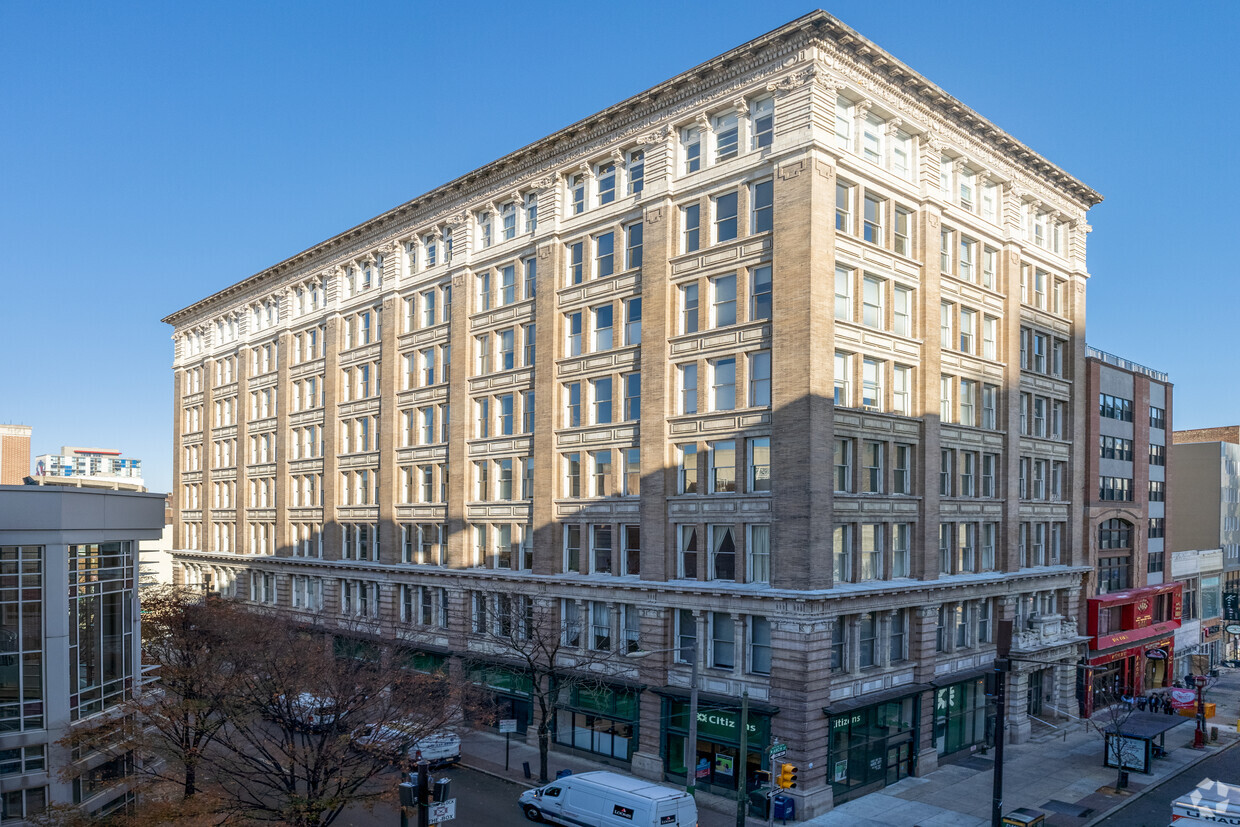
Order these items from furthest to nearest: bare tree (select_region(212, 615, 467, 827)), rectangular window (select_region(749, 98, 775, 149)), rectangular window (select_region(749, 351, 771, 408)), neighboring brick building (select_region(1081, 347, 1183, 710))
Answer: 1. neighboring brick building (select_region(1081, 347, 1183, 710))
2. rectangular window (select_region(749, 98, 775, 149))
3. rectangular window (select_region(749, 351, 771, 408))
4. bare tree (select_region(212, 615, 467, 827))

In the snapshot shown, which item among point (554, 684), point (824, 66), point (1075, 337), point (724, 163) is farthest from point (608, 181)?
point (1075, 337)

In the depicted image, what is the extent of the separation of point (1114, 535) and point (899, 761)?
25651 millimetres

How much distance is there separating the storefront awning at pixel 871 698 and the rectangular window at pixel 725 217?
18.5 m

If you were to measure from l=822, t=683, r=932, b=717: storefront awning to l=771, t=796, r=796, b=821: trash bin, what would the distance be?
A: 3274 millimetres

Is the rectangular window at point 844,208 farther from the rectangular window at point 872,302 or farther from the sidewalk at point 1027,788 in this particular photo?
the sidewalk at point 1027,788

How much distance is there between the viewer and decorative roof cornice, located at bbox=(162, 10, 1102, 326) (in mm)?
34781

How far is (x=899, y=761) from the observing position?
37.0 m

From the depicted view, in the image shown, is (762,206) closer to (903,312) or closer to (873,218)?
(873,218)

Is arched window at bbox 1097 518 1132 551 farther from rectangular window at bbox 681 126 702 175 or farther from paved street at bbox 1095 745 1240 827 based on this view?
rectangular window at bbox 681 126 702 175

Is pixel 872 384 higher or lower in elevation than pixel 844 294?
lower

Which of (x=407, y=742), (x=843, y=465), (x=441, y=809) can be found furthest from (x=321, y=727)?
(x=843, y=465)

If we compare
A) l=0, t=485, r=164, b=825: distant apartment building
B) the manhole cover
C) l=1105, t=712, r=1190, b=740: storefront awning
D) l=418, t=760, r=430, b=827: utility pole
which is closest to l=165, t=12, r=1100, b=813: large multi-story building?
l=1105, t=712, r=1190, b=740: storefront awning

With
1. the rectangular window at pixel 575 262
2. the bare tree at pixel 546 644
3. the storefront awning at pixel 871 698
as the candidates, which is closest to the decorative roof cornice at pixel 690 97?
the rectangular window at pixel 575 262

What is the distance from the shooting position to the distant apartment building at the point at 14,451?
93.0 meters
